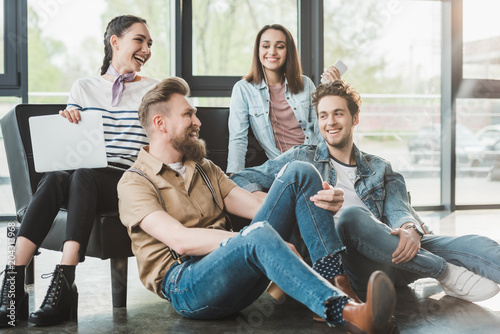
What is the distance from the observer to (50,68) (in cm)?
469

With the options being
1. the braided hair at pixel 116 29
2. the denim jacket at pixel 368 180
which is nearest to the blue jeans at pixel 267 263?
the denim jacket at pixel 368 180

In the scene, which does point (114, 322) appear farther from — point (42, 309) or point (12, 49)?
point (12, 49)

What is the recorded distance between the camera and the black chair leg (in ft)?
7.09

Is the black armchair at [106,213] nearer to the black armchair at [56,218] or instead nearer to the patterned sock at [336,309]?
the black armchair at [56,218]

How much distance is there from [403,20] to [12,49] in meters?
3.56

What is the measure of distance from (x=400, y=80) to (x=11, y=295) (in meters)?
4.44

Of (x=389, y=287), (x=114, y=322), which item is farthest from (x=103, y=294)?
(x=389, y=287)

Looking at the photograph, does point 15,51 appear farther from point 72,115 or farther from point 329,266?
point 329,266

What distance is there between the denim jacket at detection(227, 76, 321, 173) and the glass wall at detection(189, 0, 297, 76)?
185cm

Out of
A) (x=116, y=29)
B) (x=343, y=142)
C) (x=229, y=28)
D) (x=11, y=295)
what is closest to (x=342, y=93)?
(x=343, y=142)

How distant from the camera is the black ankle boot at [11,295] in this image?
6.19 ft

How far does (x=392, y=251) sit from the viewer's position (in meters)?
2.07

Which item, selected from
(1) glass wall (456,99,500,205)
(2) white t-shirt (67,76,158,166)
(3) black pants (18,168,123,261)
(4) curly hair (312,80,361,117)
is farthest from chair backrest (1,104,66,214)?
(1) glass wall (456,99,500,205)

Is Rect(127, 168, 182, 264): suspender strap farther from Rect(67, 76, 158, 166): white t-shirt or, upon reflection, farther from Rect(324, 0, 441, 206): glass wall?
Rect(324, 0, 441, 206): glass wall
